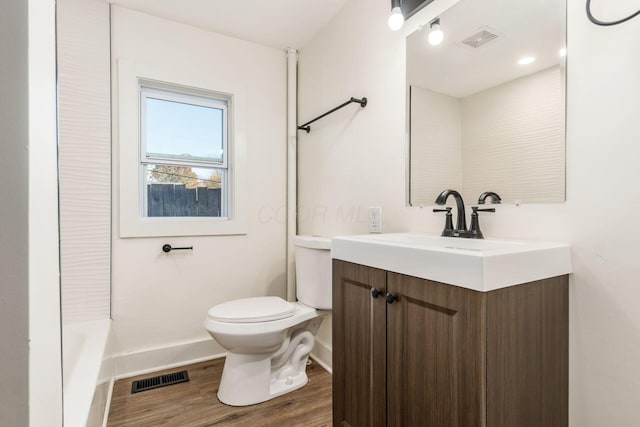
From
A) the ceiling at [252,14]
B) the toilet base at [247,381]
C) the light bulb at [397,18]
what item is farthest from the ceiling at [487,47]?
the toilet base at [247,381]

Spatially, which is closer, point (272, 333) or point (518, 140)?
point (518, 140)

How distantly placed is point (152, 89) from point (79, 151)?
0.61 meters

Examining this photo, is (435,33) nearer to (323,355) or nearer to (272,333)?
(272,333)

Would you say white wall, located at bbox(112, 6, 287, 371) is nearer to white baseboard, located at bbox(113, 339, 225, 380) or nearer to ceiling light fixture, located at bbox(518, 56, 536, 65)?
white baseboard, located at bbox(113, 339, 225, 380)

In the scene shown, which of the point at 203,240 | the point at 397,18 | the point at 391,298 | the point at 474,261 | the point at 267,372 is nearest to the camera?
the point at 474,261

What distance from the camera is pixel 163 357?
2.10m

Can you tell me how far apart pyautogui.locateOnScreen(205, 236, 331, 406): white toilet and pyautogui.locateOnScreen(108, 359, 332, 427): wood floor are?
0.23ft

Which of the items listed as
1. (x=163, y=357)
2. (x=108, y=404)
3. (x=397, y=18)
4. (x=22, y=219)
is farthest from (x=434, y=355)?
(x=163, y=357)

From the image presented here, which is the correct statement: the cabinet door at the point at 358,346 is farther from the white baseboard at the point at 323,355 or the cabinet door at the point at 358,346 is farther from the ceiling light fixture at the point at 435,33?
the ceiling light fixture at the point at 435,33

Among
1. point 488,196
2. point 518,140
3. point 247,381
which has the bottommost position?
point 247,381

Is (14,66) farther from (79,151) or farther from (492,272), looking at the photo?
(79,151)

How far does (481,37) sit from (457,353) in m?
1.16

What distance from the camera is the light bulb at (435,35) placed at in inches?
55.1

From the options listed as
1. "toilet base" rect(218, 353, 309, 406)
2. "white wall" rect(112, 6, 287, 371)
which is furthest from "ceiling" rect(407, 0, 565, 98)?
"toilet base" rect(218, 353, 309, 406)
